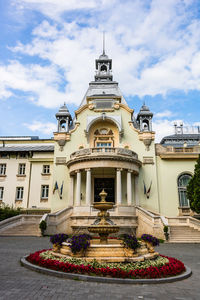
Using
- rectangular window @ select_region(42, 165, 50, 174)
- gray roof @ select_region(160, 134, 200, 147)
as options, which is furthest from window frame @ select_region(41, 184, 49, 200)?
gray roof @ select_region(160, 134, 200, 147)

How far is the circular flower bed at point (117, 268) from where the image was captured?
26.0 feet

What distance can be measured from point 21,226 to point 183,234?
1596cm

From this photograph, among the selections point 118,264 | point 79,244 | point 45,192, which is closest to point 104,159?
point 45,192

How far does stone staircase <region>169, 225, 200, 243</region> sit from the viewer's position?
2059 cm

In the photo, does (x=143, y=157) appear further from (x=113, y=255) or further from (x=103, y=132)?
(x=113, y=255)

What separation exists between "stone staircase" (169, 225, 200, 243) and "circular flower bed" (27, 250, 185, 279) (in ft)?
41.2

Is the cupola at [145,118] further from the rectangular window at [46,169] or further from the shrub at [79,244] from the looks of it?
the shrub at [79,244]

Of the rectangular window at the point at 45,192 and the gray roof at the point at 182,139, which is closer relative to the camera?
the rectangular window at the point at 45,192

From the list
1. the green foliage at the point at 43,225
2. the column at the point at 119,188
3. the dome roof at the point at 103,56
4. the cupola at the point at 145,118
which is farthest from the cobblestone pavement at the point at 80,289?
the dome roof at the point at 103,56

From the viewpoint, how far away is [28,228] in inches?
928

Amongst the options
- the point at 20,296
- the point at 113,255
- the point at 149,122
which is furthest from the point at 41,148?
the point at 20,296

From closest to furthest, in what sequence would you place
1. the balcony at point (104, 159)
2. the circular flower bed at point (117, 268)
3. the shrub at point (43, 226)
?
the circular flower bed at point (117, 268), the shrub at point (43, 226), the balcony at point (104, 159)

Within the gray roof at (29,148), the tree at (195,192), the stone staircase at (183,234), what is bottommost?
the stone staircase at (183,234)

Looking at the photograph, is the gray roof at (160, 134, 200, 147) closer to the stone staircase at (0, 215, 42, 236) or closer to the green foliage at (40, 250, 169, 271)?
the stone staircase at (0, 215, 42, 236)
